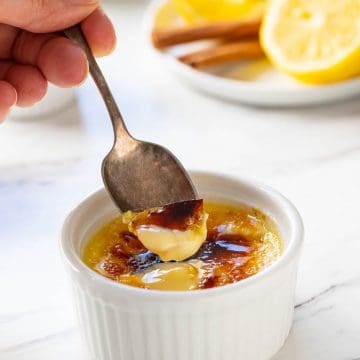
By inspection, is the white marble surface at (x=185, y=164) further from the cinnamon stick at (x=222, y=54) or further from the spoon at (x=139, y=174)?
the spoon at (x=139, y=174)

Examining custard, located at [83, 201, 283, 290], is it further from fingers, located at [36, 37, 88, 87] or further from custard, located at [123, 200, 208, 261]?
fingers, located at [36, 37, 88, 87]

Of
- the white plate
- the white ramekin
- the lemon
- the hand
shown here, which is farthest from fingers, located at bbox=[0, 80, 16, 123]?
the lemon

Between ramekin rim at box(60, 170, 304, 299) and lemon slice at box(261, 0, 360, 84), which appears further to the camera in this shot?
lemon slice at box(261, 0, 360, 84)

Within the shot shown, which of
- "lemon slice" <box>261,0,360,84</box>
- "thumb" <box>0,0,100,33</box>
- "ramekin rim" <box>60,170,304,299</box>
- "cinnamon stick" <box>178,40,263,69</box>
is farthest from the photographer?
"cinnamon stick" <box>178,40,263,69</box>

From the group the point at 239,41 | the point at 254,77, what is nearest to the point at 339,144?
the point at 254,77

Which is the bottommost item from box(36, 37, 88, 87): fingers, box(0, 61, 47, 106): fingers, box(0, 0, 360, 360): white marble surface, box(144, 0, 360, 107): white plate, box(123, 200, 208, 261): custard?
box(0, 0, 360, 360): white marble surface

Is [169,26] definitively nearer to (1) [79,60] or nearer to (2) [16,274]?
(1) [79,60]

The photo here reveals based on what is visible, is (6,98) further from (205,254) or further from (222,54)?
(222,54)
